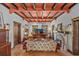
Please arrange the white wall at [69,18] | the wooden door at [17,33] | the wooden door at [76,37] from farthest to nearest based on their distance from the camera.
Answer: the wooden door at [17,33], the white wall at [69,18], the wooden door at [76,37]

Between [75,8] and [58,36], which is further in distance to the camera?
[58,36]

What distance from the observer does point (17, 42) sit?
4.02 m

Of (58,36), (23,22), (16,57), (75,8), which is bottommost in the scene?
(16,57)

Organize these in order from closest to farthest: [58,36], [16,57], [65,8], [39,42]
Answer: [16,57] → [65,8] → [58,36] → [39,42]

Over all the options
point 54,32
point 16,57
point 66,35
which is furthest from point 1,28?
point 66,35

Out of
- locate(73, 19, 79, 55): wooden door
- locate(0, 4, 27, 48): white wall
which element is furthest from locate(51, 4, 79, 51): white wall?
locate(0, 4, 27, 48): white wall

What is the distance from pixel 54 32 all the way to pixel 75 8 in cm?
63

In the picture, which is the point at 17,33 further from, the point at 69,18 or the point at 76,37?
the point at 76,37

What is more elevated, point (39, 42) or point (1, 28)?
point (1, 28)

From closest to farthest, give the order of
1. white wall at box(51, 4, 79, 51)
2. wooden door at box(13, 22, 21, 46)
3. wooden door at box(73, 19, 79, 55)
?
wooden door at box(73, 19, 79, 55) → white wall at box(51, 4, 79, 51) → wooden door at box(13, 22, 21, 46)

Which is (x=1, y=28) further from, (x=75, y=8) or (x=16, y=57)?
(x=75, y=8)

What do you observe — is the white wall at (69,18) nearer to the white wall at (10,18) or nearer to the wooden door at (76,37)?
the wooden door at (76,37)

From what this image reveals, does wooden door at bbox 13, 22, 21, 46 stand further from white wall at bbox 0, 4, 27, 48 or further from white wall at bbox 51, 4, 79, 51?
white wall at bbox 51, 4, 79, 51

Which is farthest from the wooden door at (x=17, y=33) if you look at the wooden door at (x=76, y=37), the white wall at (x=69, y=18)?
the wooden door at (x=76, y=37)
